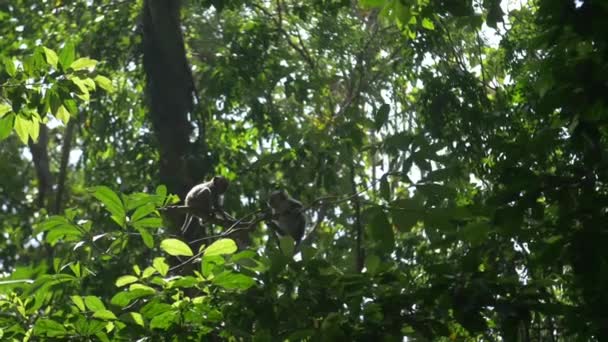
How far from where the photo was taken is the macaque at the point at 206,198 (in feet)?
18.4

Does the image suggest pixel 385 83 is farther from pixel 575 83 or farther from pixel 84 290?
pixel 575 83

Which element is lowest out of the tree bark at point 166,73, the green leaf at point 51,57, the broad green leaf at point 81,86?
the broad green leaf at point 81,86

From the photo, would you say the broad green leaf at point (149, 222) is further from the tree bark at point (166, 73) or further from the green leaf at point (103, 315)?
the tree bark at point (166, 73)

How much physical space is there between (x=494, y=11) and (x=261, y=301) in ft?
9.97

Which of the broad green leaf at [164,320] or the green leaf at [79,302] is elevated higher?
the green leaf at [79,302]

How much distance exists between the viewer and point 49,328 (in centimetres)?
360

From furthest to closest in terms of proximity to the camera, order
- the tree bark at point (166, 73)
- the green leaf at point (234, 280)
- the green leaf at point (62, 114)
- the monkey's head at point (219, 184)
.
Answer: the tree bark at point (166, 73)
the monkey's head at point (219, 184)
the green leaf at point (62, 114)
the green leaf at point (234, 280)

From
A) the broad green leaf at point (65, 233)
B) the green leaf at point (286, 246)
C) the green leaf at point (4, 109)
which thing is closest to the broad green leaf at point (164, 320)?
the green leaf at point (286, 246)

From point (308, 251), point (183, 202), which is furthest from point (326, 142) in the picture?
point (308, 251)

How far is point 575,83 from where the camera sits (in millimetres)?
3043

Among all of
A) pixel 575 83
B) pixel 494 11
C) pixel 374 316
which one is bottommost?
pixel 374 316

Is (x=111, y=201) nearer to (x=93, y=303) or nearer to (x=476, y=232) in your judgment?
(x=93, y=303)

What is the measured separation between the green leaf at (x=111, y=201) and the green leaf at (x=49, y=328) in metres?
0.49

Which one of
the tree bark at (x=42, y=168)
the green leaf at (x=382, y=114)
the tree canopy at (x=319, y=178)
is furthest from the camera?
the tree bark at (x=42, y=168)
